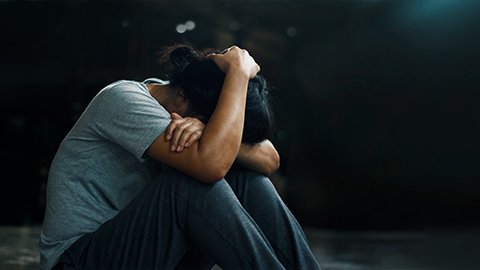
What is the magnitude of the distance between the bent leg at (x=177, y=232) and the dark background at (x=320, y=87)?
3.84 meters

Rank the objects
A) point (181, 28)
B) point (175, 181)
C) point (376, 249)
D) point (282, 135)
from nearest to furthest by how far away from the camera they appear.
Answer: point (175, 181) < point (376, 249) < point (181, 28) < point (282, 135)

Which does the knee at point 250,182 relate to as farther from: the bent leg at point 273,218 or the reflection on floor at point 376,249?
the reflection on floor at point 376,249

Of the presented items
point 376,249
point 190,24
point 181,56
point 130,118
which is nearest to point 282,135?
point 190,24

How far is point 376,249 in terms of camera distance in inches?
156

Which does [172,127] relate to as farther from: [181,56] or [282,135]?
[282,135]

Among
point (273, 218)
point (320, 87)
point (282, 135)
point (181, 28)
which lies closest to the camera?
point (273, 218)

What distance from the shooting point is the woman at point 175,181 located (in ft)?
4.79

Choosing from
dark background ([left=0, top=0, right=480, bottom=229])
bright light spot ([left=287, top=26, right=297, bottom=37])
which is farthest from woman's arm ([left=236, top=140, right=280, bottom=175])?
bright light spot ([left=287, top=26, right=297, bottom=37])

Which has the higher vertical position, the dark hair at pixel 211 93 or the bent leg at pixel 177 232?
the dark hair at pixel 211 93

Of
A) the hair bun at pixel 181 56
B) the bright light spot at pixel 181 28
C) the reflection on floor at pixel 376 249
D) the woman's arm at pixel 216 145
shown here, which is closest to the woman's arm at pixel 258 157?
the woman's arm at pixel 216 145

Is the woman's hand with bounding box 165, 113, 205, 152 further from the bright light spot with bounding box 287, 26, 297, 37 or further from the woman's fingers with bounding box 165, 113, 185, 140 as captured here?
the bright light spot with bounding box 287, 26, 297, 37

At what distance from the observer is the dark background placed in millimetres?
5293

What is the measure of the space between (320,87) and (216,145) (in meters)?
4.48

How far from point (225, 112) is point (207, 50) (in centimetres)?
33
